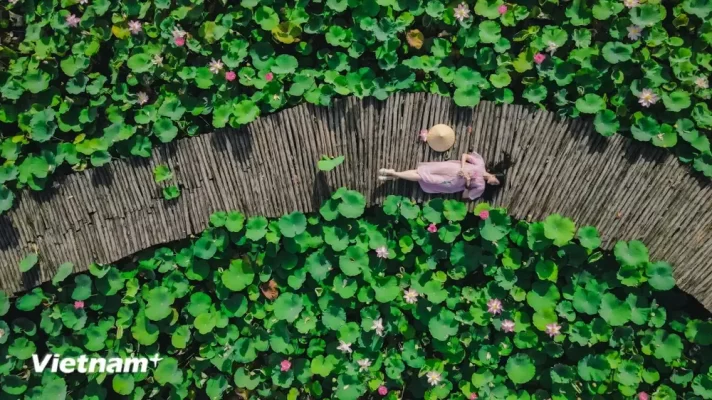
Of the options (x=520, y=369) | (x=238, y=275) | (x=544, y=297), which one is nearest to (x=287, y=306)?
(x=238, y=275)

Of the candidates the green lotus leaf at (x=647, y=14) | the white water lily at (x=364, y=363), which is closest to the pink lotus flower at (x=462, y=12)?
the green lotus leaf at (x=647, y=14)

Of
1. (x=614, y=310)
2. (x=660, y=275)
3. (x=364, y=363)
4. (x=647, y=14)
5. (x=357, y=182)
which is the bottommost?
(x=364, y=363)

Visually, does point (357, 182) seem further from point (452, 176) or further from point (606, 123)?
point (606, 123)

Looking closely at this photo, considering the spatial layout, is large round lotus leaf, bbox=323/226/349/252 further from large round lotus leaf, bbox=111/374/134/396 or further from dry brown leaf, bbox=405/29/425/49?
large round lotus leaf, bbox=111/374/134/396

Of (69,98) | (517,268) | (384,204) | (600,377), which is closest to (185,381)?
(384,204)

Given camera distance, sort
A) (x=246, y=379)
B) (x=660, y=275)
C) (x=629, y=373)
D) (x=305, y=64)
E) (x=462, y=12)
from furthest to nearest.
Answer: (x=305, y=64) → (x=246, y=379) → (x=462, y=12) → (x=629, y=373) → (x=660, y=275)

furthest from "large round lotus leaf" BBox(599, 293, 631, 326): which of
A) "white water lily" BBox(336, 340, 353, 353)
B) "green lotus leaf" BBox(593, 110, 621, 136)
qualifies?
"white water lily" BBox(336, 340, 353, 353)

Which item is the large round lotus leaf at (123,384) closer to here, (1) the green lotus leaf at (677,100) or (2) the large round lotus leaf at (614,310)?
(2) the large round lotus leaf at (614,310)
